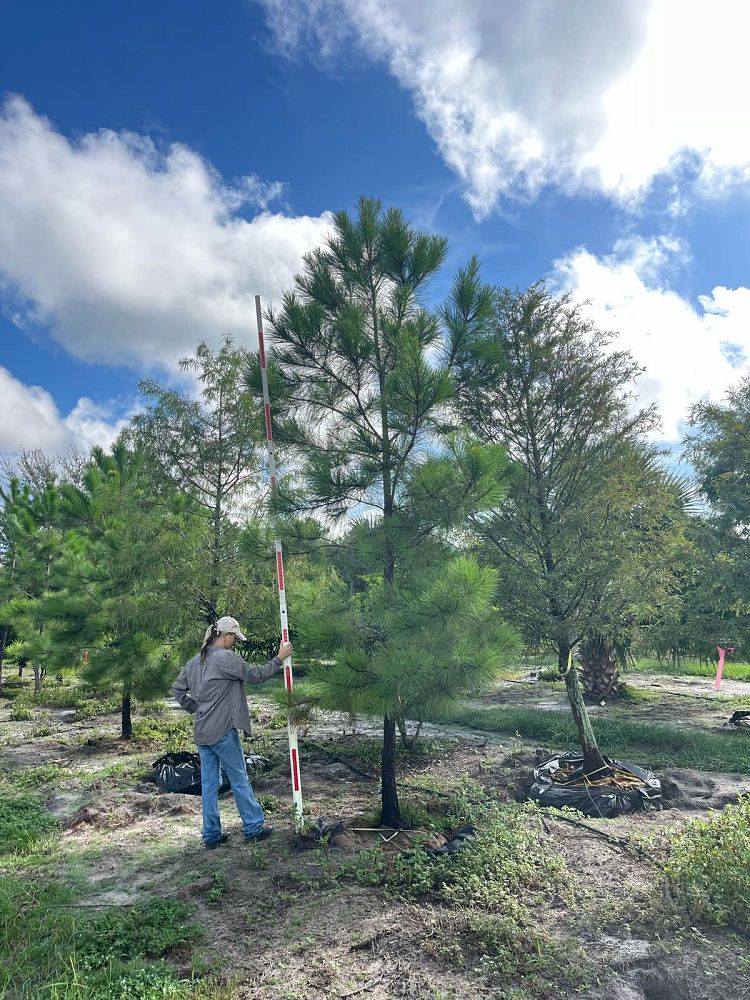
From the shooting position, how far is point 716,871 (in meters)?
4.01

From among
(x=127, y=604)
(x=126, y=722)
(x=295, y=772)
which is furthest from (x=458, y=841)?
(x=126, y=722)

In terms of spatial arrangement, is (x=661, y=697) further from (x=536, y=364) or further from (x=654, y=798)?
(x=536, y=364)

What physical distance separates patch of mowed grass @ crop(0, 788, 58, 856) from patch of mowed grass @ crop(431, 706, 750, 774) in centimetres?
483

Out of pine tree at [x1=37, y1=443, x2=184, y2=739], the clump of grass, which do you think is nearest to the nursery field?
pine tree at [x1=37, y1=443, x2=184, y2=739]

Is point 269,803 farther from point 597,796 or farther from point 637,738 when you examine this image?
point 637,738

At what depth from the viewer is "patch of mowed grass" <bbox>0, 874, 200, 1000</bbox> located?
3062mm

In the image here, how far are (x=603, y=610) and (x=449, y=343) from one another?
3656 mm

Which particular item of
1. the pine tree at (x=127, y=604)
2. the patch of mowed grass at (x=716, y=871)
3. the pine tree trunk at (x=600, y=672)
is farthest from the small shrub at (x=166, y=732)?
the pine tree trunk at (x=600, y=672)

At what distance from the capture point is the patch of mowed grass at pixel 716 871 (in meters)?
3.79

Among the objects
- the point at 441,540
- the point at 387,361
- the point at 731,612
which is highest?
the point at 387,361

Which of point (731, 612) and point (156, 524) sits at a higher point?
point (156, 524)

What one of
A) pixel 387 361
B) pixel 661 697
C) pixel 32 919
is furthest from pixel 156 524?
pixel 661 697

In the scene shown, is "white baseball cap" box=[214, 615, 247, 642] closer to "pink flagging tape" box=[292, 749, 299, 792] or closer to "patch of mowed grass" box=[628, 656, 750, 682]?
"pink flagging tape" box=[292, 749, 299, 792]

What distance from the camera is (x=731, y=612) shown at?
447 inches
